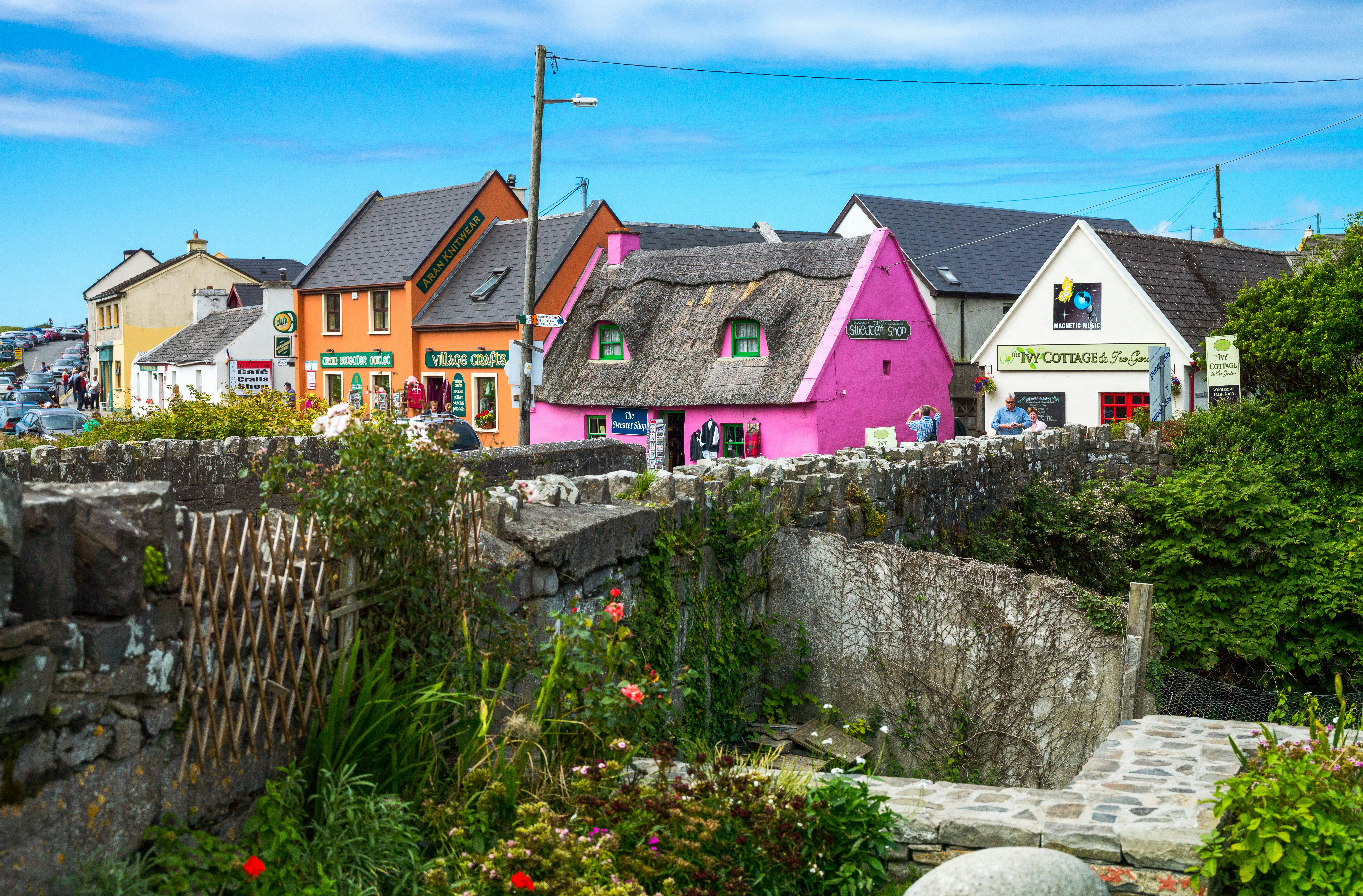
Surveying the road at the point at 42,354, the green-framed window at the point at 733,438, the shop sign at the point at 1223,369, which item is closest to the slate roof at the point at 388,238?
the green-framed window at the point at 733,438

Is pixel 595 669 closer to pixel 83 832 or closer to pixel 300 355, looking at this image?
pixel 83 832

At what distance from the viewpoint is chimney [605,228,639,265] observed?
33.8 m

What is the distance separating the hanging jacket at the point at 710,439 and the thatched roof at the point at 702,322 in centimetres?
60

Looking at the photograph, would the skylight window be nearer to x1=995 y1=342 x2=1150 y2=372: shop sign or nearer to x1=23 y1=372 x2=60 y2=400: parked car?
x1=995 y1=342 x2=1150 y2=372: shop sign

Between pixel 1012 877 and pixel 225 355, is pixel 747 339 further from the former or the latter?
pixel 1012 877

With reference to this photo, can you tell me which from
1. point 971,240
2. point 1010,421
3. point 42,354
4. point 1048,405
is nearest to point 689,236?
point 971,240

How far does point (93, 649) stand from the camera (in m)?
3.86

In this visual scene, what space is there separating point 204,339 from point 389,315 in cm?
1307

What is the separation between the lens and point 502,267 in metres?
35.9

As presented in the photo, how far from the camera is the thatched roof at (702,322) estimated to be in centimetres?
2867

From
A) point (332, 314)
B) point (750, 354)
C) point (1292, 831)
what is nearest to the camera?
point (1292, 831)

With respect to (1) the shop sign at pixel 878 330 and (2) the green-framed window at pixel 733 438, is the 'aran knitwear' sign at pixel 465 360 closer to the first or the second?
(2) the green-framed window at pixel 733 438

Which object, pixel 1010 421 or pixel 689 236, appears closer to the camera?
pixel 1010 421

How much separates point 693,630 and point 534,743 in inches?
119
